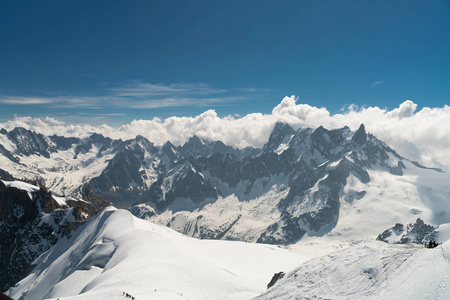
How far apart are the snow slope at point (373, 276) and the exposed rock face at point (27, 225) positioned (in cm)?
14749

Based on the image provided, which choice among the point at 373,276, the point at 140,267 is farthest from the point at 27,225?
the point at 373,276

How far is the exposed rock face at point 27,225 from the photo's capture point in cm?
14688

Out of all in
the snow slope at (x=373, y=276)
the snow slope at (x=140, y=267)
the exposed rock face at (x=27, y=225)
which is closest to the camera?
the snow slope at (x=373, y=276)

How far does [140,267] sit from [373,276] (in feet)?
168

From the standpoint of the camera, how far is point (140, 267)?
62.9 metres

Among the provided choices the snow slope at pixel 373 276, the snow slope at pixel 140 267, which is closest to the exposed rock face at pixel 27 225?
the snow slope at pixel 140 267

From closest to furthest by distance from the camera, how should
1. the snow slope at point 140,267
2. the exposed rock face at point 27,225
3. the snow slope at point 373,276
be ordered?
the snow slope at point 373,276, the snow slope at point 140,267, the exposed rock face at point 27,225

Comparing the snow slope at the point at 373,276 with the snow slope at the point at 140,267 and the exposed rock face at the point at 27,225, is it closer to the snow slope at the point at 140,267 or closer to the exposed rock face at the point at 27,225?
the snow slope at the point at 140,267

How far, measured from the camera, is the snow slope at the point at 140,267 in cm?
5441

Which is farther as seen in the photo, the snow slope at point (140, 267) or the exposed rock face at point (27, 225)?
the exposed rock face at point (27, 225)

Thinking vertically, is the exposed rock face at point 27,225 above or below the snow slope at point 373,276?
below

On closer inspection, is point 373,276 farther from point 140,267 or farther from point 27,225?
point 27,225

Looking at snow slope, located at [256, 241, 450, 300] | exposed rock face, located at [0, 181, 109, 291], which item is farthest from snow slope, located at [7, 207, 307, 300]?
snow slope, located at [256, 241, 450, 300]

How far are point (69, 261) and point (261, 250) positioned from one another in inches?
3269
